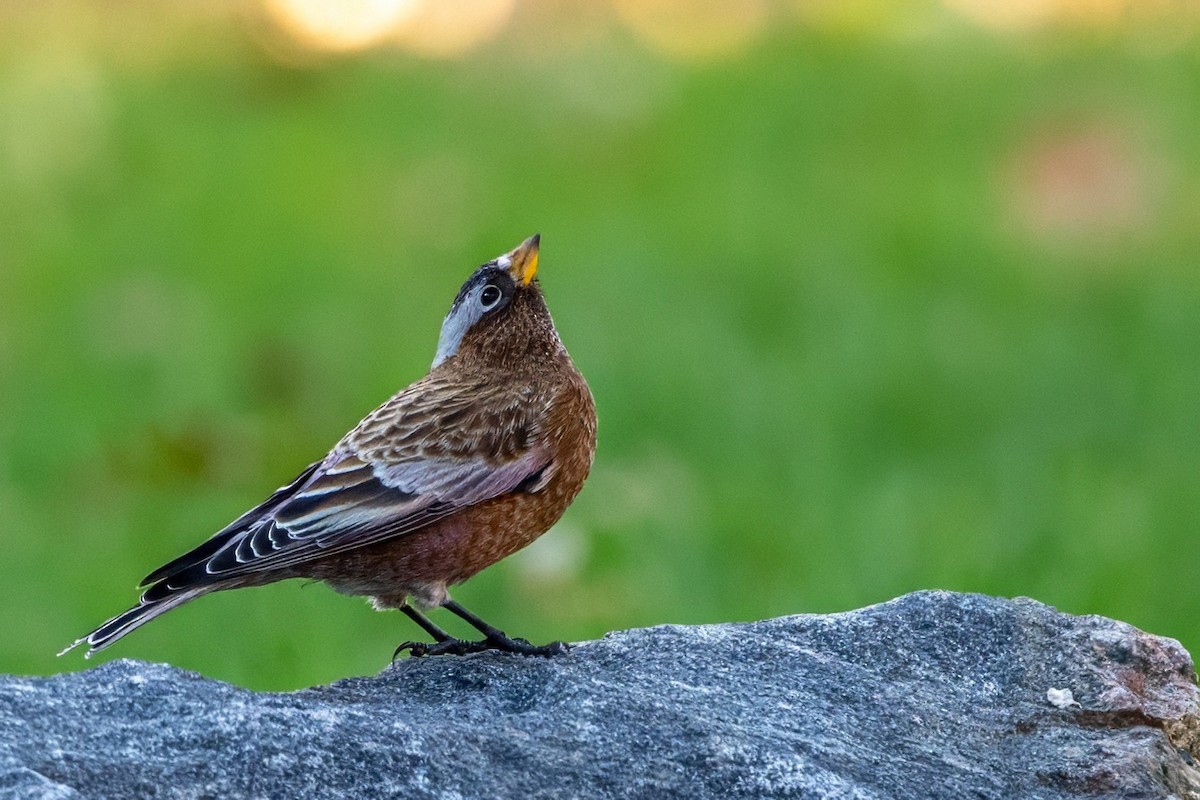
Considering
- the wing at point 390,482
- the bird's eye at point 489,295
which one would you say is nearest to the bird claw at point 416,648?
the wing at point 390,482

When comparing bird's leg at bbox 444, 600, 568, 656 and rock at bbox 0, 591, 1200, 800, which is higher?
bird's leg at bbox 444, 600, 568, 656

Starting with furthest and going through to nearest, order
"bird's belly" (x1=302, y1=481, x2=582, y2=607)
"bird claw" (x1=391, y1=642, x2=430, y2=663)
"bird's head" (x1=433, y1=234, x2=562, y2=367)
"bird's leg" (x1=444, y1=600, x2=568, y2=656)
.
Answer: "bird's head" (x1=433, y1=234, x2=562, y2=367) < "bird claw" (x1=391, y1=642, x2=430, y2=663) < "bird's belly" (x1=302, y1=481, x2=582, y2=607) < "bird's leg" (x1=444, y1=600, x2=568, y2=656)

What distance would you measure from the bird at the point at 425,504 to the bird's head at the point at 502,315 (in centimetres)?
5

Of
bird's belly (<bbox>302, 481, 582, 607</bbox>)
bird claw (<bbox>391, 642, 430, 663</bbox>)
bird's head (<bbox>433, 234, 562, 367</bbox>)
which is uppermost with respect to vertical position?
bird's head (<bbox>433, 234, 562, 367</bbox>)

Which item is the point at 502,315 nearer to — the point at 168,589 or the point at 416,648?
the point at 416,648

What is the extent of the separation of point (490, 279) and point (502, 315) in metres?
0.14

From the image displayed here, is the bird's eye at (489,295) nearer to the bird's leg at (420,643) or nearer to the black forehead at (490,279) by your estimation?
the black forehead at (490,279)

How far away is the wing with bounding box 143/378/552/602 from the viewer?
4.39m

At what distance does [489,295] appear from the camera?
5309 millimetres

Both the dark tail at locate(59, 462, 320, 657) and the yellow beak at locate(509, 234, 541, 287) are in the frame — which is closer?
the dark tail at locate(59, 462, 320, 657)

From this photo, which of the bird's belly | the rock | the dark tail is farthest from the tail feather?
the rock

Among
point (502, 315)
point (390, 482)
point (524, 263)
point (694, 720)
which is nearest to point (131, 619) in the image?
point (390, 482)

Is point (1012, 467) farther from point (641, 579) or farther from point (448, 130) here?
point (448, 130)

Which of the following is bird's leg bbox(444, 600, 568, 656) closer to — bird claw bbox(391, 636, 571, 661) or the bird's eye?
bird claw bbox(391, 636, 571, 661)
